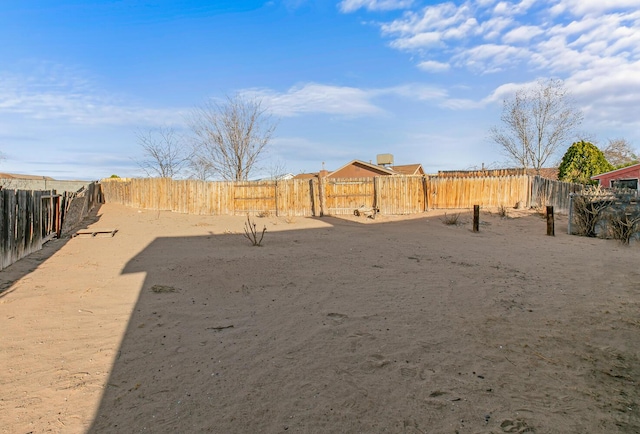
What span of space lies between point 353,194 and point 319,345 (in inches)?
522

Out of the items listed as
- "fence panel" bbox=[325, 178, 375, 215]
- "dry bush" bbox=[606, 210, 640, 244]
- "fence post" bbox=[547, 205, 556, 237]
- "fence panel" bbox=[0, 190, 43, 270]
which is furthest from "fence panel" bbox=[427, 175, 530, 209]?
"fence panel" bbox=[0, 190, 43, 270]

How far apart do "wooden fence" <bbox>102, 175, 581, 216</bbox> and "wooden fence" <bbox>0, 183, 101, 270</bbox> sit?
278 inches

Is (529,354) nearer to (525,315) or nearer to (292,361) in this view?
(525,315)

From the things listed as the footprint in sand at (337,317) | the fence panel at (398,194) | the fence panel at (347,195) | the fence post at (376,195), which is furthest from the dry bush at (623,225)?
the footprint in sand at (337,317)

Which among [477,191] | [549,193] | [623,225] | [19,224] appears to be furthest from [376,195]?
[19,224]

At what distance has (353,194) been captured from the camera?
53.6 ft

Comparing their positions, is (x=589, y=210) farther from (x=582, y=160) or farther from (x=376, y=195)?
(x=582, y=160)

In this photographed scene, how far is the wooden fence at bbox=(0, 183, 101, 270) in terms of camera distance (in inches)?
240

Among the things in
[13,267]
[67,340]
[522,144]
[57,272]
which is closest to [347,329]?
[67,340]

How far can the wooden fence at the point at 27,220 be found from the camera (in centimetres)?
611

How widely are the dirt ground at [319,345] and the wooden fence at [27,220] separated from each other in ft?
1.25

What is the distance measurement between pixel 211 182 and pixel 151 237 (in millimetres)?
7530

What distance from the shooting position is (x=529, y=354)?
10.3 ft

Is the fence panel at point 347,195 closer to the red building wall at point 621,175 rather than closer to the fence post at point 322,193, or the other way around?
the fence post at point 322,193
